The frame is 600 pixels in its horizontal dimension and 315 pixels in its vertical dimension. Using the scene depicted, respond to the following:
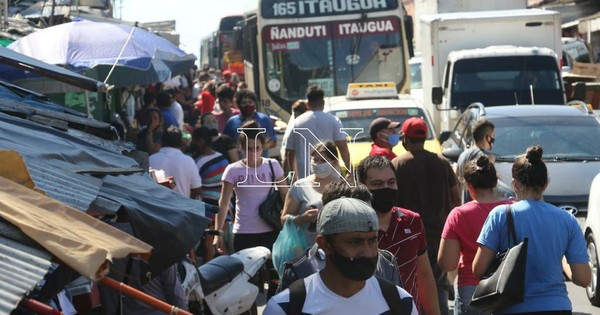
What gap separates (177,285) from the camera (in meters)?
7.18

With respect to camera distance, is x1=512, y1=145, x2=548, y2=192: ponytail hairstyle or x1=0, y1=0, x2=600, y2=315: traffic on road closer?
x1=0, y1=0, x2=600, y2=315: traffic on road

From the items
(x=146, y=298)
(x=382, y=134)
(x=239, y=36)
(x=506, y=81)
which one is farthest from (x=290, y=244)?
(x=239, y=36)

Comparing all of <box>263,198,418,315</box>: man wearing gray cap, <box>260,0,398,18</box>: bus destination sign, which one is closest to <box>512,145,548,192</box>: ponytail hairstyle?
<box>263,198,418,315</box>: man wearing gray cap

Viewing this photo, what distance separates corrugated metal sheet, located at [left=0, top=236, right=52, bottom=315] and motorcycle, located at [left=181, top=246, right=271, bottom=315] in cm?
368

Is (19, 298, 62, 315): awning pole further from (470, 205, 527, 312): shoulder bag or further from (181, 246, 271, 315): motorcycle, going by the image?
(181, 246, 271, 315): motorcycle

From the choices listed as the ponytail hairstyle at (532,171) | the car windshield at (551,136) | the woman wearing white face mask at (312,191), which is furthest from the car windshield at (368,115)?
the ponytail hairstyle at (532,171)

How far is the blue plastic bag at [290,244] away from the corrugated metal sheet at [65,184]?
243cm

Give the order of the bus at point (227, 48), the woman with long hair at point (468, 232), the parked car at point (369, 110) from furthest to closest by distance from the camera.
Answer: the bus at point (227, 48), the parked car at point (369, 110), the woman with long hair at point (468, 232)

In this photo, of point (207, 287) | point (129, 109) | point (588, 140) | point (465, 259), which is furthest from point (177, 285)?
point (129, 109)

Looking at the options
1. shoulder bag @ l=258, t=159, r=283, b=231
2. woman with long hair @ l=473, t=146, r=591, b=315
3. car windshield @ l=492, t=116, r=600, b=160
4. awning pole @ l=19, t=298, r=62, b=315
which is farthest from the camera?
car windshield @ l=492, t=116, r=600, b=160

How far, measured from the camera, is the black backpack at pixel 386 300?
4750mm

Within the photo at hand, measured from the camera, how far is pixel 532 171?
6.57 m

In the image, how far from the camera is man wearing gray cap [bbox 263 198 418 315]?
475cm

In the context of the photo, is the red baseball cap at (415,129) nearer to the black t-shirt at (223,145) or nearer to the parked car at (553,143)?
the parked car at (553,143)
